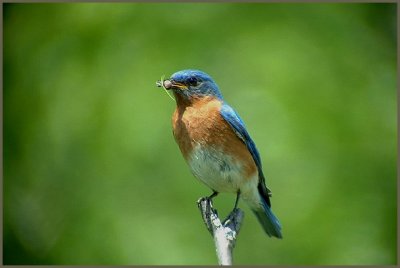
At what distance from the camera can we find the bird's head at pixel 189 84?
5871 millimetres

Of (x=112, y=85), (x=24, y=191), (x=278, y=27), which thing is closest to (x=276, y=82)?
(x=278, y=27)

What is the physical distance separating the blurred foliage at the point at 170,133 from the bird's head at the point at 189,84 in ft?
4.81

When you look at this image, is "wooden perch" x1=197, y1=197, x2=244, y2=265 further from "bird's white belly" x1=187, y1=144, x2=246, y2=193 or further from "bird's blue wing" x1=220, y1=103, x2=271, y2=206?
"bird's blue wing" x1=220, y1=103, x2=271, y2=206

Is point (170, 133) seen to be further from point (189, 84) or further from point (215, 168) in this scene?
point (215, 168)

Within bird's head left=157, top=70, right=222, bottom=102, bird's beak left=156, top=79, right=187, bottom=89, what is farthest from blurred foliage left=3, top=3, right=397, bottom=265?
bird's beak left=156, top=79, right=187, bottom=89

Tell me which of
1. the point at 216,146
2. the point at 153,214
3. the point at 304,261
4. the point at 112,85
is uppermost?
the point at 112,85

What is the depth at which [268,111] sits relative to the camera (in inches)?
304

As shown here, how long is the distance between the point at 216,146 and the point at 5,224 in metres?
3.83

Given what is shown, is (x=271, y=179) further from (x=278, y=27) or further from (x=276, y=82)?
(x=278, y=27)

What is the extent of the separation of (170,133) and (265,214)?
1385 mm

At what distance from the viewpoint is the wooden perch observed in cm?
449

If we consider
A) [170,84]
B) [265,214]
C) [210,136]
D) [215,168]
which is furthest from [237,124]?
[265,214]

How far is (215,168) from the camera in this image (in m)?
5.83

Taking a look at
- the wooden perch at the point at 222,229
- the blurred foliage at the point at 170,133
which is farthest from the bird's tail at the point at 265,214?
the wooden perch at the point at 222,229
